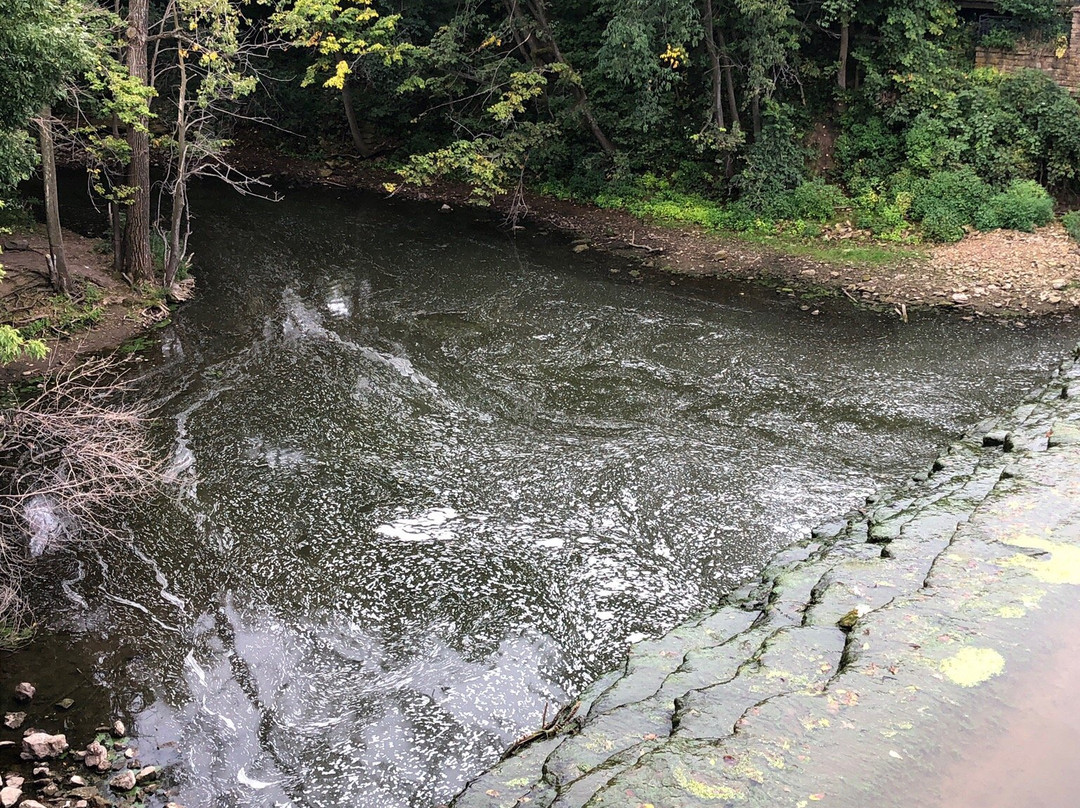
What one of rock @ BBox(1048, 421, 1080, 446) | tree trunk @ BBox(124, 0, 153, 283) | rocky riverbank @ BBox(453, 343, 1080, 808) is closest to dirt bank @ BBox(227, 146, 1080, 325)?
rock @ BBox(1048, 421, 1080, 446)

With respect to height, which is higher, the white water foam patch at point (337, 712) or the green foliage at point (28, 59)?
the green foliage at point (28, 59)

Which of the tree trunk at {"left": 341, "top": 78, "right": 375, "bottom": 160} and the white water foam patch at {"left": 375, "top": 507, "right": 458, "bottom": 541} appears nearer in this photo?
the white water foam patch at {"left": 375, "top": 507, "right": 458, "bottom": 541}

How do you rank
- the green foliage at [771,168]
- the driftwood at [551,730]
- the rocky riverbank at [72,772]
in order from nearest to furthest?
the driftwood at [551,730] → the rocky riverbank at [72,772] → the green foliage at [771,168]

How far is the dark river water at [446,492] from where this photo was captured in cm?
693

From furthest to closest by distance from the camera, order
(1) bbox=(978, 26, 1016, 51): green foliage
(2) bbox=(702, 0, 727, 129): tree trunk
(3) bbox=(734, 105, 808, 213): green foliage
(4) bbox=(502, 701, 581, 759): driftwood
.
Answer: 1. (3) bbox=(734, 105, 808, 213): green foliage
2. (1) bbox=(978, 26, 1016, 51): green foliage
3. (2) bbox=(702, 0, 727, 129): tree trunk
4. (4) bbox=(502, 701, 581, 759): driftwood

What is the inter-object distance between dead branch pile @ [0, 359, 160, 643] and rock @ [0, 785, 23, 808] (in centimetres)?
207

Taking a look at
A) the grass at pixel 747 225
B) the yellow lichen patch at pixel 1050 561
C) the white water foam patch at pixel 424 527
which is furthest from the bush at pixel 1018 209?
the white water foam patch at pixel 424 527

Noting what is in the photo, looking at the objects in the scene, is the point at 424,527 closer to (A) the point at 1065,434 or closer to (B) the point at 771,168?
(A) the point at 1065,434

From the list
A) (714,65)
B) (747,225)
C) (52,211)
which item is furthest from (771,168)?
(52,211)

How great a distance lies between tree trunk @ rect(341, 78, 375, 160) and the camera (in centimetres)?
2225

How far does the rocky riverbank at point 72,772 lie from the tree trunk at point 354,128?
18.9 meters

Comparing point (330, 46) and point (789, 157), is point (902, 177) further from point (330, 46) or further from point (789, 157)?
point (330, 46)

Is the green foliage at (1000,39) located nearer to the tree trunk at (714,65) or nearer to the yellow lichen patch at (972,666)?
the tree trunk at (714,65)

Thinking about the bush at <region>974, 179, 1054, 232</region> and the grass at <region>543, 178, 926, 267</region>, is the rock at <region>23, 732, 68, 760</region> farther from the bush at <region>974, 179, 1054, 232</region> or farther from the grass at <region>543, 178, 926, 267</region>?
the bush at <region>974, 179, 1054, 232</region>
